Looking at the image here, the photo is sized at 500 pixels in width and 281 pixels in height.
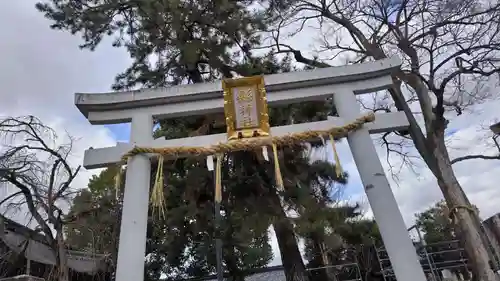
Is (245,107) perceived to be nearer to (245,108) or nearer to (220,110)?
(245,108)

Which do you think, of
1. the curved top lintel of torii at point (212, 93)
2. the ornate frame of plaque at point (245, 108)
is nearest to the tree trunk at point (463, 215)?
the curved top lintel of torii at point (212, 93)

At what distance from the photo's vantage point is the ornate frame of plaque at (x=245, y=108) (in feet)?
12.0

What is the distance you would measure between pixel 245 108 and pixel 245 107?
19 millimetres

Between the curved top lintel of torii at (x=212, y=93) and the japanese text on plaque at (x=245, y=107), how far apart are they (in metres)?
0.16

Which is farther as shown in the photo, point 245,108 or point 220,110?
point 220,110

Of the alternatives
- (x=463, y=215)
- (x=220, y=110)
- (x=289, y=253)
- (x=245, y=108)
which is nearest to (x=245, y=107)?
(x=245, y=108)

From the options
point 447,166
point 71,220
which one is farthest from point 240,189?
point 447,166

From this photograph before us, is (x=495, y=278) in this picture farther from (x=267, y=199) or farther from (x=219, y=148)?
(x=219, y=148)

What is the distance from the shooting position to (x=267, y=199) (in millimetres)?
6078

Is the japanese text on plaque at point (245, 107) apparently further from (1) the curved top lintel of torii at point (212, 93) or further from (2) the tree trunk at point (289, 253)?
(2) the tree trunk at point (289, 253)

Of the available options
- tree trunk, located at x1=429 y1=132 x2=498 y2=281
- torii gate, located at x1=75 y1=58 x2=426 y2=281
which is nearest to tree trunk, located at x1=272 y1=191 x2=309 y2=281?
tree trunk, located at x1=429 y1=132 x2=498 y2=281

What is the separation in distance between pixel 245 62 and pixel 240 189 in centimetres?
225

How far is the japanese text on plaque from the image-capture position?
3.71m

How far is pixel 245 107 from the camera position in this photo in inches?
149
